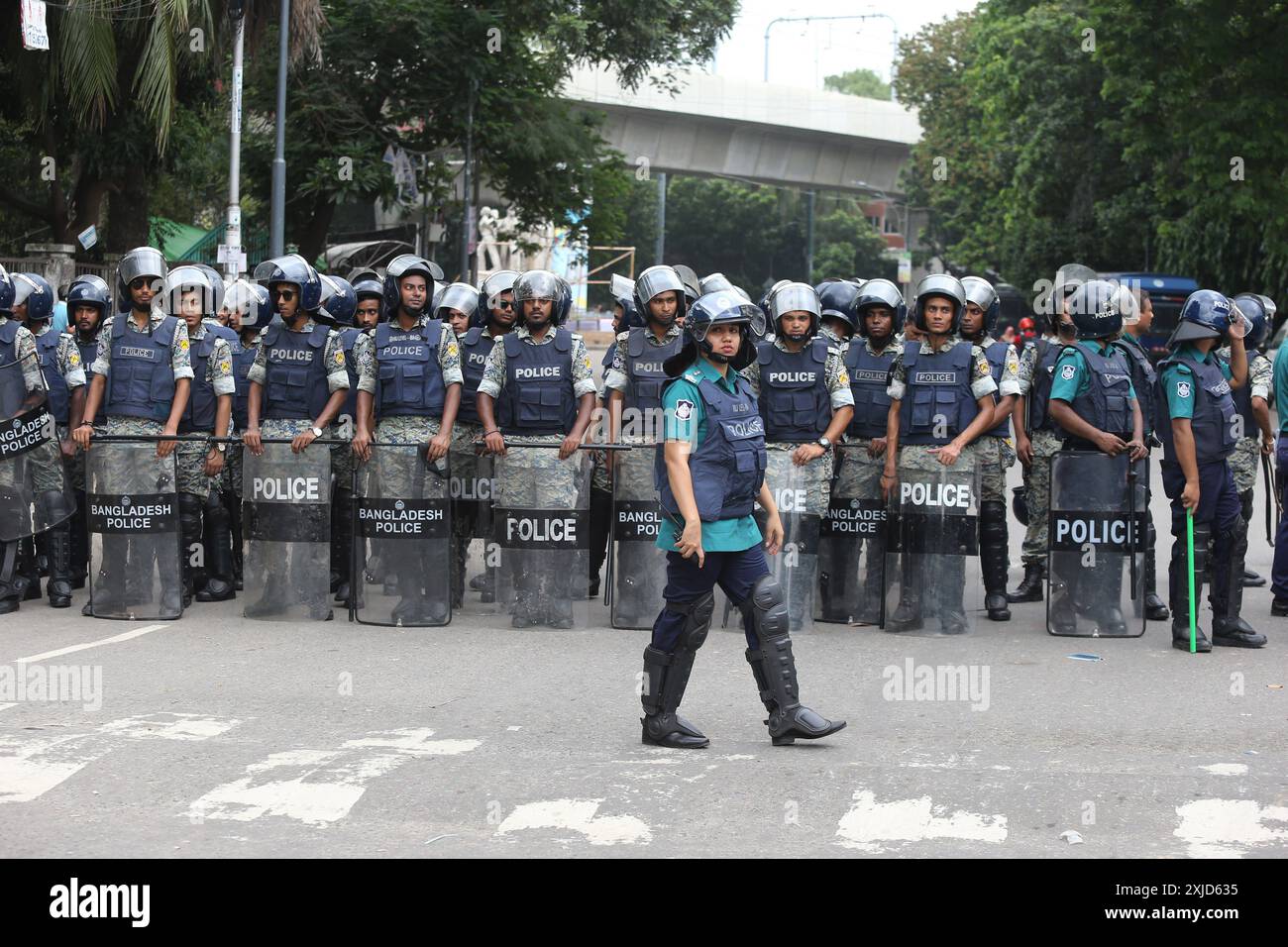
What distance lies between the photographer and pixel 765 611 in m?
7.13

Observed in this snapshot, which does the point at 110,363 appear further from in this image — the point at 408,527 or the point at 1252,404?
the point at 1252,404

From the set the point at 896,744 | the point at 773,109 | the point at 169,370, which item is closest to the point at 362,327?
the point at 169,370

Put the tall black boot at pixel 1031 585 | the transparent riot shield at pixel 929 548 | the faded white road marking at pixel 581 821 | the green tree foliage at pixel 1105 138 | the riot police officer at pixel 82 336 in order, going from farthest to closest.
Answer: the green tree foliage at pixel 1105 138, the tall black boot at pixel 1031 585, the riot police officer at pixel 82 336, the transparent riot shield at pixel 929 548, the faded white road marking at pixel 581 821

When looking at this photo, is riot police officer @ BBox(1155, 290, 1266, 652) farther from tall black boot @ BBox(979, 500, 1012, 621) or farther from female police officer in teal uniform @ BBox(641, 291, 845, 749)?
female police officer in teal uniform @ BBox(641, 291, 845, 749)

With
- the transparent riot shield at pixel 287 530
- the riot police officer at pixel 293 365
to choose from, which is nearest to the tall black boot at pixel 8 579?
the transparent riot shield at pixel 287 530

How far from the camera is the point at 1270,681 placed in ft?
28.8

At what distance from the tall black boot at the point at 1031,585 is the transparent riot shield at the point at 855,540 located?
1473mm

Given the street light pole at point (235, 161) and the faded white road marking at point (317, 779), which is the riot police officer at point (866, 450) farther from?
the street light pole at point (235, 161)

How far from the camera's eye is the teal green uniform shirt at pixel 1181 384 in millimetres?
9492

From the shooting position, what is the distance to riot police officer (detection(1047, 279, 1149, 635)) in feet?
33.0

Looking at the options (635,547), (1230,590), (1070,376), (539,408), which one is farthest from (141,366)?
(1230,590)

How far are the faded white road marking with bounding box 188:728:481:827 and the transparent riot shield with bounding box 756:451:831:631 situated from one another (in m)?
3.09

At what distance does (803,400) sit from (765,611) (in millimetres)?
3212

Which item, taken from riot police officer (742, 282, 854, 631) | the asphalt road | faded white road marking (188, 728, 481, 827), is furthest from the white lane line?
riot police officer (742, 282, 854, 631)
